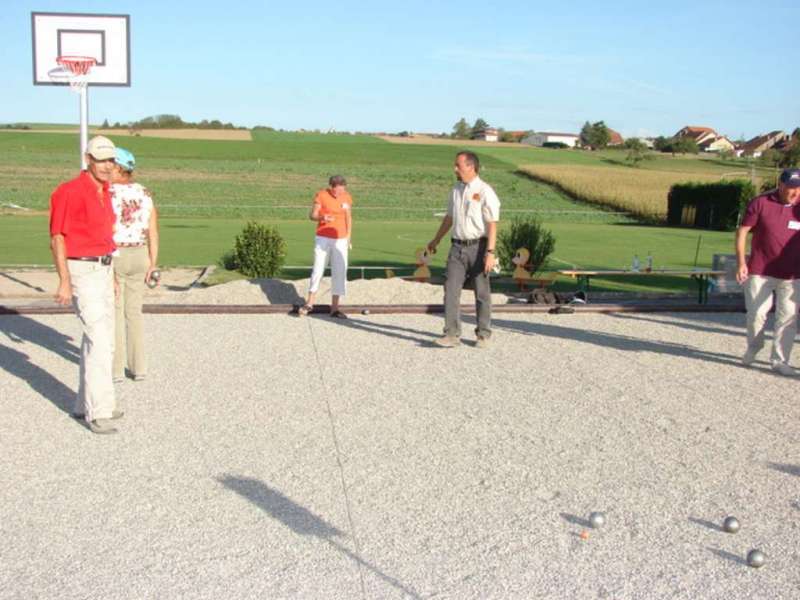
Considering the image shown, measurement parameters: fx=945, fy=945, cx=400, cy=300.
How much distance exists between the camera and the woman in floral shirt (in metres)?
7.52

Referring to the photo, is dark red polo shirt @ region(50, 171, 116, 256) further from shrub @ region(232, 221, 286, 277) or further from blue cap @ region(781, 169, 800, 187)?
shrub @ region(232, 221, 286, 277)

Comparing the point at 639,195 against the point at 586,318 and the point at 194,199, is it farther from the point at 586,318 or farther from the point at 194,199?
the point at 586,318

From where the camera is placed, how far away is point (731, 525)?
4.63m

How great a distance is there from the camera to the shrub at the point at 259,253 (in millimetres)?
16109

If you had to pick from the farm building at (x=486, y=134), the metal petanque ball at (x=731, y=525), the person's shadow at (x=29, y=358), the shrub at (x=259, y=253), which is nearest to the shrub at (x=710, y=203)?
the shrub at (x=259, y=253)

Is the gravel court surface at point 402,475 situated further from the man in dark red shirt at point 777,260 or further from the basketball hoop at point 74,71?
the basketball hoop at point 74,71

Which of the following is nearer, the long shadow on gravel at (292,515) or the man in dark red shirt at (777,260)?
the long shadow on gravel at (292,515)

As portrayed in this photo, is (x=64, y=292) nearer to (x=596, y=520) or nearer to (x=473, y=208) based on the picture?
(x=596, y=520)

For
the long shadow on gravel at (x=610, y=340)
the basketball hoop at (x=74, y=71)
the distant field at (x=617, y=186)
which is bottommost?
the distant field at (x=617, y=186)

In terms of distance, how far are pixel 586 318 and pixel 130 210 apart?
600 centimetres

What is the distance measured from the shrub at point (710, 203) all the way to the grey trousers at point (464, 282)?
28.9 metres

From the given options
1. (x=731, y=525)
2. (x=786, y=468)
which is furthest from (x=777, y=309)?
(x=731, y=525)

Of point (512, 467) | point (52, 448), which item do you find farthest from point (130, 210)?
point (512, 467)

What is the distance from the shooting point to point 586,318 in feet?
37.7
